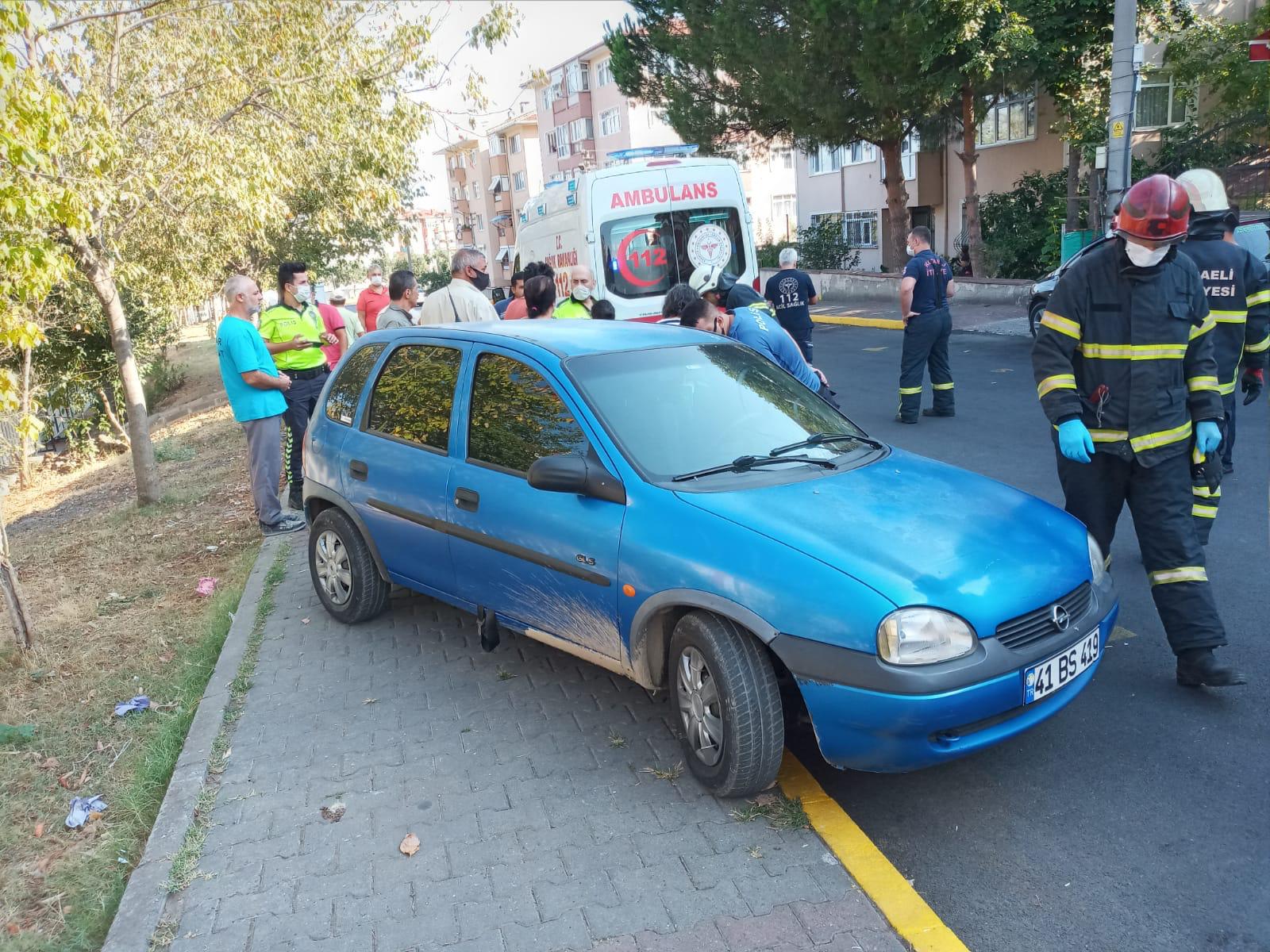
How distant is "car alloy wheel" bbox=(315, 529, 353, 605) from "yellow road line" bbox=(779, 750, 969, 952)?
2.72 metres

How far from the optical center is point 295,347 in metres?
7.65

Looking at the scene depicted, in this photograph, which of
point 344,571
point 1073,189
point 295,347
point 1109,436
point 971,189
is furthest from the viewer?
point 971,189

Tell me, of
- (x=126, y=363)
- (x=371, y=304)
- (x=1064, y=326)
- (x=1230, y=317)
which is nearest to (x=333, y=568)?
(x=1064, y=326)

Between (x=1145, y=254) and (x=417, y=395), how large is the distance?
3249mm

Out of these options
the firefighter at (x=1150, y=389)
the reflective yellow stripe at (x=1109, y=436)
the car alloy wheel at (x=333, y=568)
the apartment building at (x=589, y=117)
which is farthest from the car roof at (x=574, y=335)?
the apartment building at (x=589, y=117)

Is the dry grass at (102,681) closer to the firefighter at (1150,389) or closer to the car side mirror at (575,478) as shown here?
the car side mirror at (575,478)

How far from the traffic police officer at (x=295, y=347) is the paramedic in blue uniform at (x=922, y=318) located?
515 centimetres

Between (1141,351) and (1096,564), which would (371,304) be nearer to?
(1141,351)

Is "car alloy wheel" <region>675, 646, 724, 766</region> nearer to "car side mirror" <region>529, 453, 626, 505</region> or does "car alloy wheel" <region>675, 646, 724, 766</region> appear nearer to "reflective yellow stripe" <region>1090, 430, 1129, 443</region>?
"car side mirror" <region>529, 453, 626, 505</region>

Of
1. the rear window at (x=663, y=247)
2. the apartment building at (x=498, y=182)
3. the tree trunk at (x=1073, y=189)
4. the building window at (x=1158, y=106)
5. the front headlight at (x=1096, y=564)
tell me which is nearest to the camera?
the front headlight at (x=1096, y=564)

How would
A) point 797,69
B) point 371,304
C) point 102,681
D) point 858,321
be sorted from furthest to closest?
point 797,69 < point 858,321 < point 371,304 < point 102,681

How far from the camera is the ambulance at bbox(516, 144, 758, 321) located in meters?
11.0

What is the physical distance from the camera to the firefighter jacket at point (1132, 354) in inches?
153

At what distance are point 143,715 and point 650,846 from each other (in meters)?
2.84
